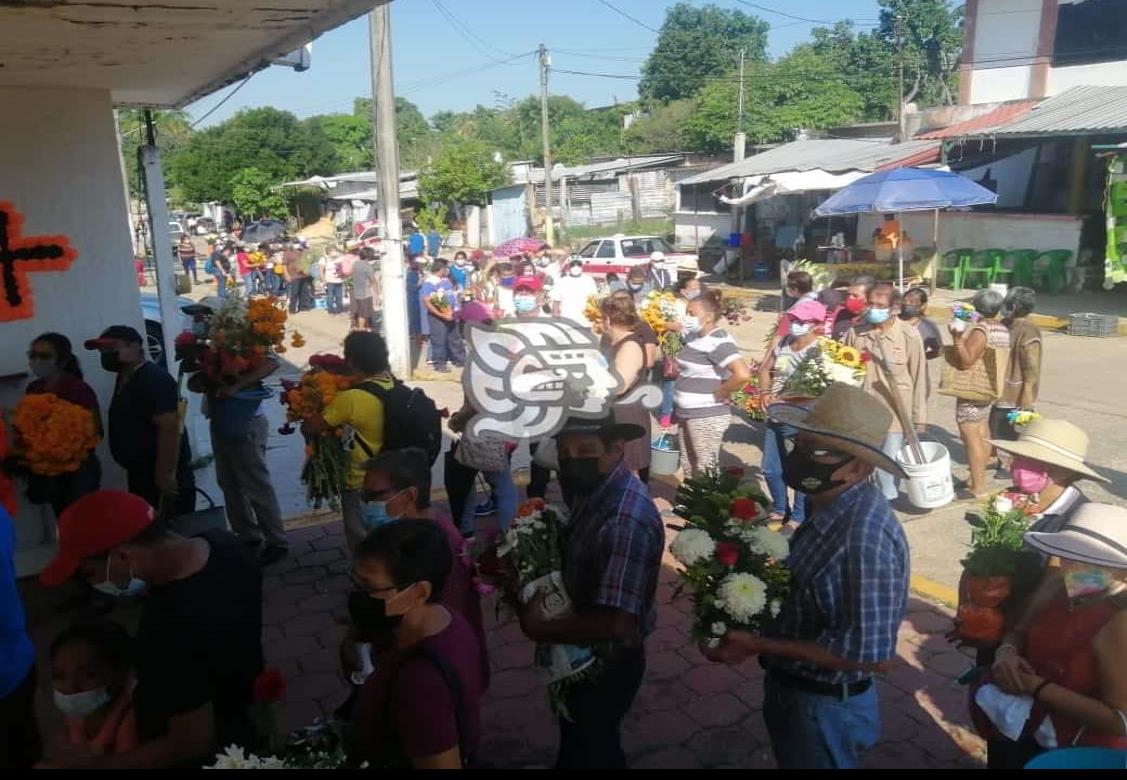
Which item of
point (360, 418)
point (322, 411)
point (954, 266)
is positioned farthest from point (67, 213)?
point (954, 266)

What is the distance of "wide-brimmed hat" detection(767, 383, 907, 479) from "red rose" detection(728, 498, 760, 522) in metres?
0.31

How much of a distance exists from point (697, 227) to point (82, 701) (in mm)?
30362

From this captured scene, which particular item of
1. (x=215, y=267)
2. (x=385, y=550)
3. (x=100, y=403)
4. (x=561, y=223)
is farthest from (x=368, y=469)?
(x=561, y=223)

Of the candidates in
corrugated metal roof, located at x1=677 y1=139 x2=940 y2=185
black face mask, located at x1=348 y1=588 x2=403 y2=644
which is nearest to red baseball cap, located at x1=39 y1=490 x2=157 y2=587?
black face mask, located at x1=348 y1=588 x2=403 y2=644

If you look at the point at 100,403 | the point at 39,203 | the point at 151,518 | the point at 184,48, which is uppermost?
the point at 184,48

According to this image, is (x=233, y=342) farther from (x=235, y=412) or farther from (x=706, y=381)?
(x=706, y=381)

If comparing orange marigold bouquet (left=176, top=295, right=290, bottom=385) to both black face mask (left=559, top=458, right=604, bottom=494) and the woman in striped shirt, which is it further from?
black face mask (left=559, top=458, right=604, bottom=494)

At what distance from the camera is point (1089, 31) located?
23172 mm

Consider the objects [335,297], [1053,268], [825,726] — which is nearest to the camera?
[825,726]

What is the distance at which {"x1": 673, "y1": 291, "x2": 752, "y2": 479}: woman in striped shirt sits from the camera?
20.7 ft

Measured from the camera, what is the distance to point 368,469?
12.2ft

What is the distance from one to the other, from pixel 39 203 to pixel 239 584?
4.52 metres

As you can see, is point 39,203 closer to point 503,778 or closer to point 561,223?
point 503,778

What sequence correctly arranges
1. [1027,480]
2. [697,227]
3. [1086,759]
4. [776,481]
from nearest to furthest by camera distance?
[1086,759], [1027,480], [776,481], [697,227]
